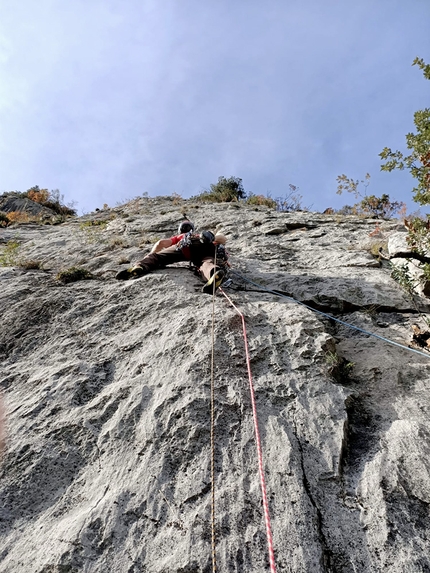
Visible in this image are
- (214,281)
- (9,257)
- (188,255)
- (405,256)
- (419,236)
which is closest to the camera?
(419,236)

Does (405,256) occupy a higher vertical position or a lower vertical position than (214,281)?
higher

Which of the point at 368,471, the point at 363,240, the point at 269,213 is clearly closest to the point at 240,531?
the point at 368,471

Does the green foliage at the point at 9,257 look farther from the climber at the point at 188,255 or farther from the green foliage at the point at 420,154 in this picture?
the green foliage at the point at 420,154

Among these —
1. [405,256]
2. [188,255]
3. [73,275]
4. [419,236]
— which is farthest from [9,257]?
[419,236]

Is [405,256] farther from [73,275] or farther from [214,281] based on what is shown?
[73,275]

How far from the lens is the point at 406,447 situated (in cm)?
273

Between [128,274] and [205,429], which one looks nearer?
[205,429]

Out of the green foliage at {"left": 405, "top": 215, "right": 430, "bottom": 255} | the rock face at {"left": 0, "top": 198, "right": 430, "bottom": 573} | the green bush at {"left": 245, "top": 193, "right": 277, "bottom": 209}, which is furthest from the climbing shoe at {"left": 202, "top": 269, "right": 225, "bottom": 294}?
the green bush at {"left": 245, "top": 193, "right": 277, "bottom": 209}

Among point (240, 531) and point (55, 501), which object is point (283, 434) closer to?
point (240, 531)

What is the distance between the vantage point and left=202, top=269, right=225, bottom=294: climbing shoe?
521 centimetres

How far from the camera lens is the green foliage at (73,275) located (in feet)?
19.5

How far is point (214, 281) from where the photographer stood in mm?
5168

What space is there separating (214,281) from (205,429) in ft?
8.03

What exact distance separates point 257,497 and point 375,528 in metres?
0.70
